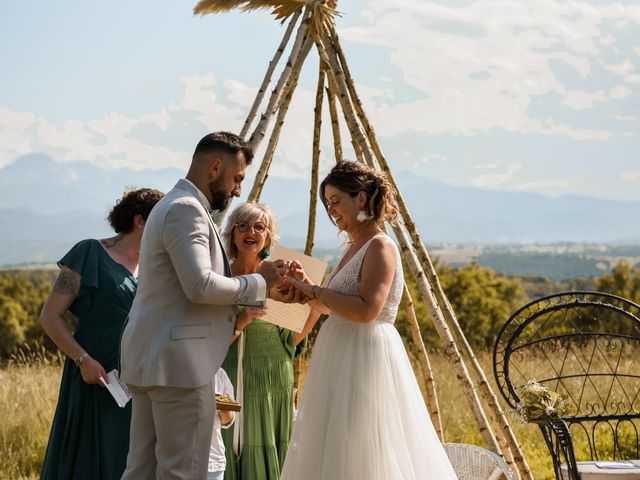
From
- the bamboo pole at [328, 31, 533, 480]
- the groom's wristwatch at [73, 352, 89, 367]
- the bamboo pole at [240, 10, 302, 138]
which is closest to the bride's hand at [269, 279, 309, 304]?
the groom's wristwatch at [73, 352, 89, 367]

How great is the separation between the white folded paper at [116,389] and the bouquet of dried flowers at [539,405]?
234 centimetres

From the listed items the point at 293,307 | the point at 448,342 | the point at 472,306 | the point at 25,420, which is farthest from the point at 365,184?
the point at 472,306

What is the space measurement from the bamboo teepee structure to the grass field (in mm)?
1559

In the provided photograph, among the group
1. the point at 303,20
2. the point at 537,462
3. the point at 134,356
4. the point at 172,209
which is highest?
the point at 303,20

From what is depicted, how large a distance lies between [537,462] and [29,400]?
5021 millimetres

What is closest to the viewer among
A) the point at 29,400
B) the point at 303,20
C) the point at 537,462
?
the point at 303,20

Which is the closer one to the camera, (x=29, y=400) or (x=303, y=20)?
(x=303, y=20)

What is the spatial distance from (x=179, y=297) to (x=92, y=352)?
148 cm

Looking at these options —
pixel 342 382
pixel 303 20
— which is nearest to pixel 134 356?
pixel 342 382

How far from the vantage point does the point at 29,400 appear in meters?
8.24

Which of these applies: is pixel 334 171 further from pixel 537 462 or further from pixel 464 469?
pixel 537 462

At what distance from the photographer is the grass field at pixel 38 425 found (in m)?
7.09

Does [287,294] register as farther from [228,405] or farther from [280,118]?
[280,118]

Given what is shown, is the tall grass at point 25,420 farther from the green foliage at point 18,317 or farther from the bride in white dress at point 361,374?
the green foliage at point 18,317
